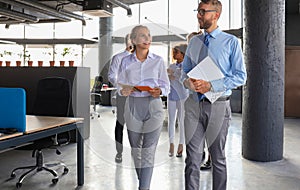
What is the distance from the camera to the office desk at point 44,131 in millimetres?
2363

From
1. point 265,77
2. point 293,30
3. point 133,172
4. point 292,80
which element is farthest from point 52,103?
point 293,30

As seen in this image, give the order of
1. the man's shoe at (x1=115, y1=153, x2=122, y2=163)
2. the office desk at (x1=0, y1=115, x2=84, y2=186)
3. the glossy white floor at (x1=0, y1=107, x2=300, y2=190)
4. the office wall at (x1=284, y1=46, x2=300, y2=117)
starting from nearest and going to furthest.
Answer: the office desk at (x1=0, y1=115, x2=84, y2=186) → the glossy white floor at (x1=0, y1=107, x2=300, y2=190) → the man's shoe at (x1=115, y1=153, x2=122, y2=163) → the office wall at (x1=284, y1=46, x2=300, y2=117)

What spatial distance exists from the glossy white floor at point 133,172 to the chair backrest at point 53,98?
2.32 feet

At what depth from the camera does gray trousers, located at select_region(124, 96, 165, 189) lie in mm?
2631

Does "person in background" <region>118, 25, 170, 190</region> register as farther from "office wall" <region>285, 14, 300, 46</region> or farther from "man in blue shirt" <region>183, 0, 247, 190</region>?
"office wall" <region>285, 14, 300, 46</region>

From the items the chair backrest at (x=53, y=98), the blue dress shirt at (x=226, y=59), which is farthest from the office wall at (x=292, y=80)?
the blue dress shirt at (x=226, y=59)

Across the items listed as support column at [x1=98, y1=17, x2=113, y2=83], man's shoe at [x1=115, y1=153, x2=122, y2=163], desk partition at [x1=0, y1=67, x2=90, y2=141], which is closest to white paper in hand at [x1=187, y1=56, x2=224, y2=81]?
man's shoe at [x1=115, y1=153, x2=122, y2=163]

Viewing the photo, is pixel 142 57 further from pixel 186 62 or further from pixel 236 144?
pixel 236 144

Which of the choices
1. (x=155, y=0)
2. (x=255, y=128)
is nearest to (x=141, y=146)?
(x=255, y=128)

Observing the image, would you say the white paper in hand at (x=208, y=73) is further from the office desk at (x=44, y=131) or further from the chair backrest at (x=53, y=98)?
the chair backrest at (x=53, y=98)

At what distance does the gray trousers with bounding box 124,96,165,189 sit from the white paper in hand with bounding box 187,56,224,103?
0.53 metres

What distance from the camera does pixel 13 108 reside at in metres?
2.44

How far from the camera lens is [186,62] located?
245 centimetres

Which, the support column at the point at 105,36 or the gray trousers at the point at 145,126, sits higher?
the support column at the point at 105,36
